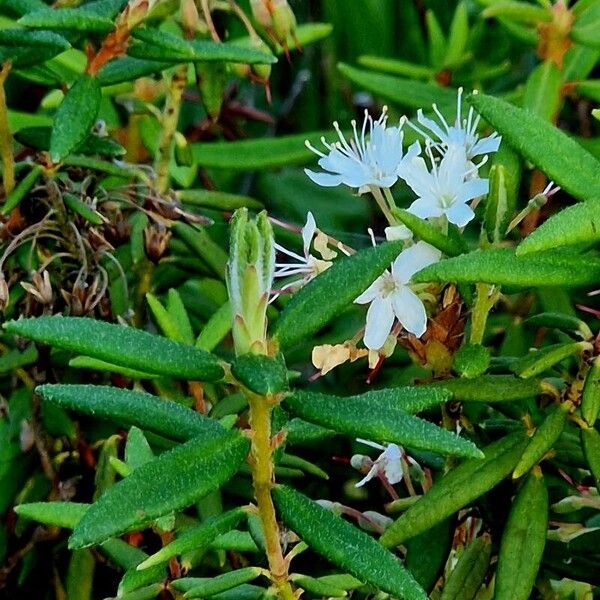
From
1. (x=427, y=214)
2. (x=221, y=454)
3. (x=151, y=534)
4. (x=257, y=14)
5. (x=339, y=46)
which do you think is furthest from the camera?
(x=339, y=46)

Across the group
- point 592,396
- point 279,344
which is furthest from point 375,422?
point 592,396

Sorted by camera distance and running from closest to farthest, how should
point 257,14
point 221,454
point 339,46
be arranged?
1. point 221,454
2. point 257,14
3. point 339,46

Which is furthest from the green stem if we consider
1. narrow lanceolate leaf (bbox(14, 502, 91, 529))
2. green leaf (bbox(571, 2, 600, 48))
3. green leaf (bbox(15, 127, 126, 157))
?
green leaf (bbox(571, 2, 600, 48))

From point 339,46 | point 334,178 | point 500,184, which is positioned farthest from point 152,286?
point 339,46

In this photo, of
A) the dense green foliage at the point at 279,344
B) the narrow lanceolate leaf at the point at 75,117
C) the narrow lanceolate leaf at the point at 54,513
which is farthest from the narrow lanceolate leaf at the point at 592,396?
the narrow lanceolate leaf at the point at 75,117

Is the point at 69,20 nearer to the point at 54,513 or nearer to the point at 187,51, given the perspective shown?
the point at 187,51

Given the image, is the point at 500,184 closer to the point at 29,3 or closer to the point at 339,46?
the point at 29,3
